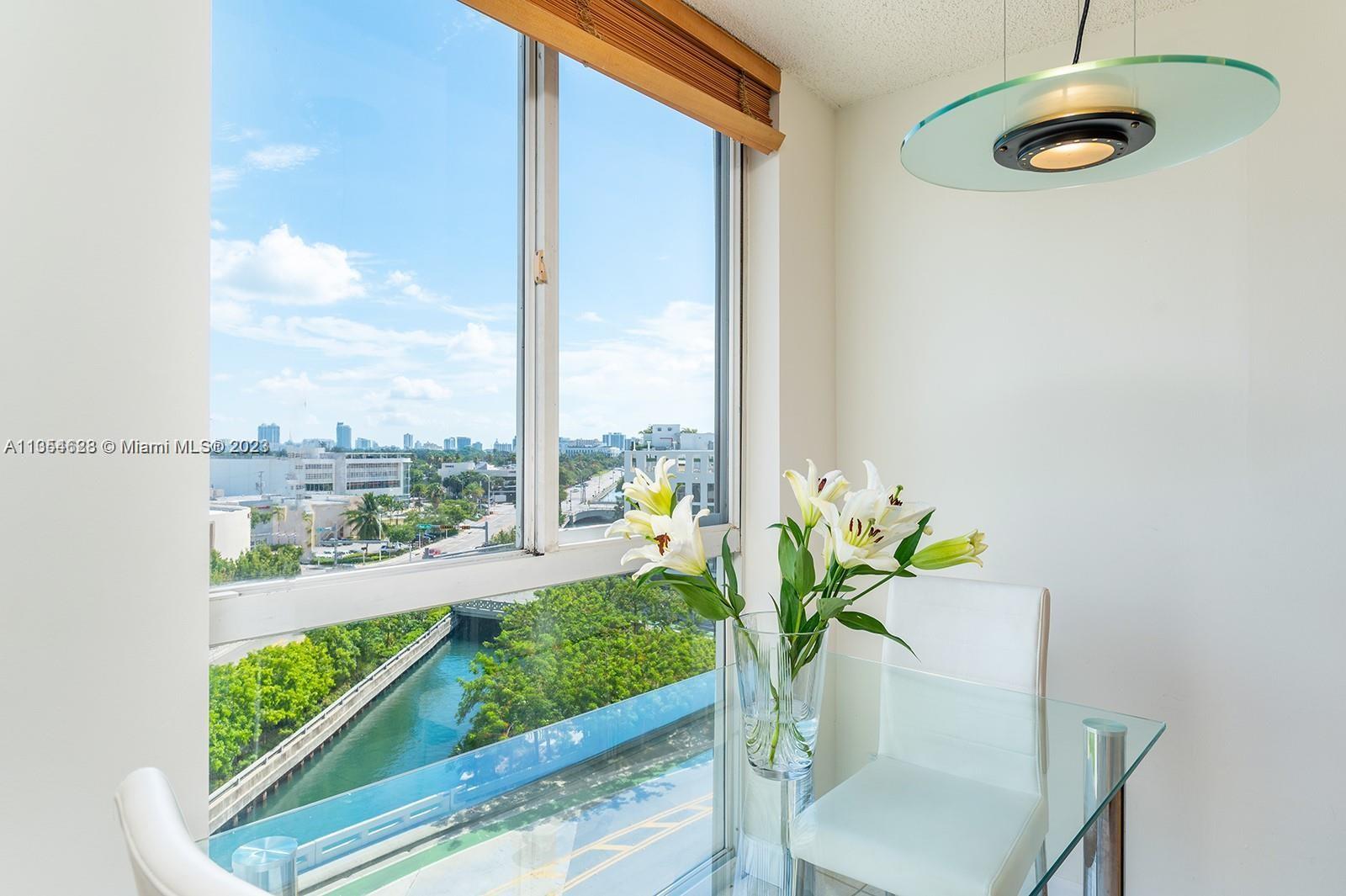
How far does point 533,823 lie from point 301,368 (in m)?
0.92

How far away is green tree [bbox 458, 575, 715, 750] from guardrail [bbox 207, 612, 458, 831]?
0.15 m

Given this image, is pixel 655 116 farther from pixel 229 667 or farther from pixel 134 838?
pixel 134 838

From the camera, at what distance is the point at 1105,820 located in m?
1.36

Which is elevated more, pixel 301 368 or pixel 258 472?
pixel 301 368

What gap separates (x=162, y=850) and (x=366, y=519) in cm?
100

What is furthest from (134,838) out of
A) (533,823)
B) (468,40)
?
(468,40)

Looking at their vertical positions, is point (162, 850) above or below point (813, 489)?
below

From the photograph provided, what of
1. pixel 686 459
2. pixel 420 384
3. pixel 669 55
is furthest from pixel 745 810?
pixel 669 55

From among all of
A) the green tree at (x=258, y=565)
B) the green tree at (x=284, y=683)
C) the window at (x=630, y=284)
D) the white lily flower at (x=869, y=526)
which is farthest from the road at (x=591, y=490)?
the white lily flower at (x=869, y=526)

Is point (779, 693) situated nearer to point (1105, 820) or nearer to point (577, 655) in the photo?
point (1105, 820)

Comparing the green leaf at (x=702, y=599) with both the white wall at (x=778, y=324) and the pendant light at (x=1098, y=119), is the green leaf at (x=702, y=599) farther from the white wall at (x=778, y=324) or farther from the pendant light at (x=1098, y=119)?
the white wall at (x=778, y=324)

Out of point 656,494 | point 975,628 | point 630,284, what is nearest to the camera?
point 656,494

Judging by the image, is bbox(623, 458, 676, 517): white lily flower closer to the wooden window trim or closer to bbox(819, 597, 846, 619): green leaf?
bbox(819, 597, 846, 619): green leaf

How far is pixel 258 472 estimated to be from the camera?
133cm
